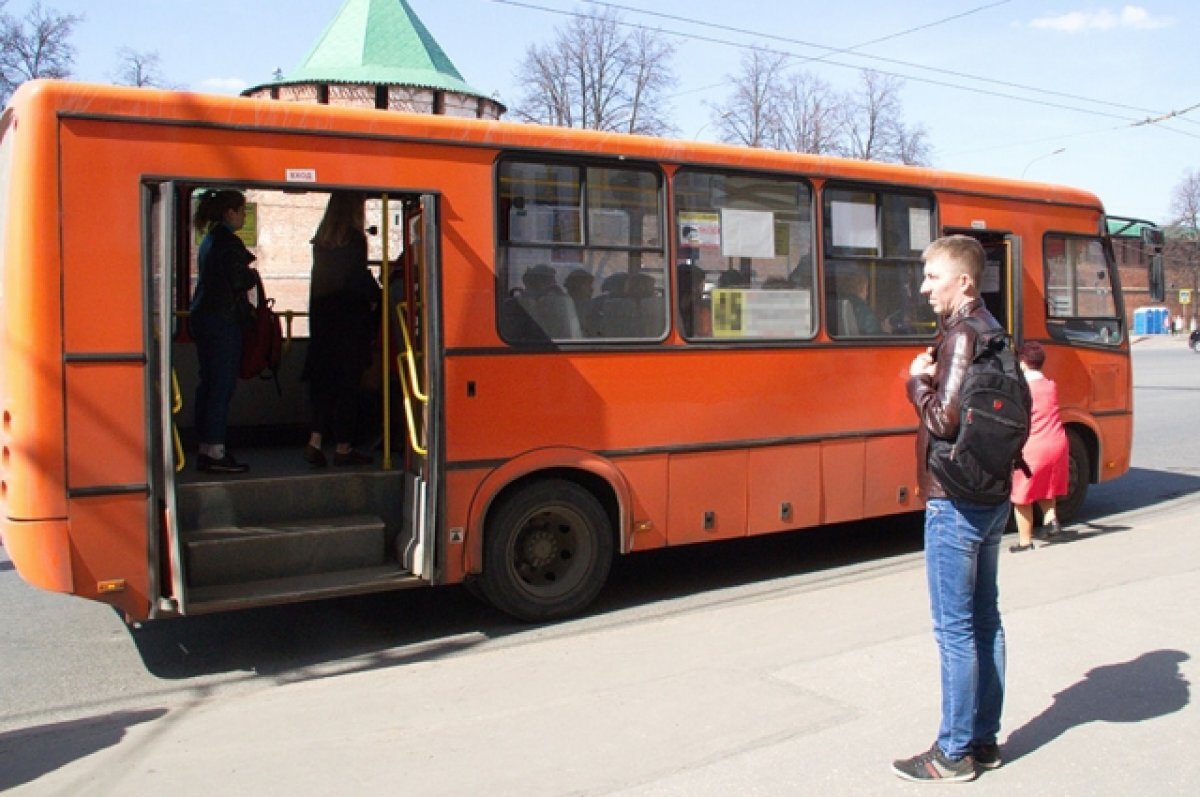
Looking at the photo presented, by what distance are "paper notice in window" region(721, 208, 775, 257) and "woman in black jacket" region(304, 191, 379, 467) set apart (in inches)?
90.5

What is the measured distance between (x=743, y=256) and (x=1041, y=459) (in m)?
2.97

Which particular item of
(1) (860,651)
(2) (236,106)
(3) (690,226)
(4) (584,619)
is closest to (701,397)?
(3) (690,226)

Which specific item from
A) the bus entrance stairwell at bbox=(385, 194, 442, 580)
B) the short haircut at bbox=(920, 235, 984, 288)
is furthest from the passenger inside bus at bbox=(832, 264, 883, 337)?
the short haircut at bbox=(920, 235, 984, 288)

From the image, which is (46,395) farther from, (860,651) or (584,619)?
(860,651)

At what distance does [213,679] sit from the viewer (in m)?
5.76

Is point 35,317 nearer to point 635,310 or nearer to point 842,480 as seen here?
point 635,310

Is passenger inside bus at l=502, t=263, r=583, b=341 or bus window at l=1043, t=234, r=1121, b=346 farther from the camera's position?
bus window at l=1043, t=234, r=1121, b=346

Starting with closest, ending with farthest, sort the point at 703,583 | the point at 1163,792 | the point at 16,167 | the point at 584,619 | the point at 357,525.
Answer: the point at 1163,792 < the point at 16,167 < the point at 357,525 < the point at 584,619 < the point at 703,583

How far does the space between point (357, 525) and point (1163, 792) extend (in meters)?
4.11

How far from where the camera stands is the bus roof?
530 cm

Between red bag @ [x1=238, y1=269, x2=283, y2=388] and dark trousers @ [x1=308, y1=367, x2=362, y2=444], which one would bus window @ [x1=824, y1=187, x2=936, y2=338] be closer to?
dark trousers @ [x1=308, y1=367, x2=362, y2=444]

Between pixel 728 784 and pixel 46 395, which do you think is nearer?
pixel 728 784

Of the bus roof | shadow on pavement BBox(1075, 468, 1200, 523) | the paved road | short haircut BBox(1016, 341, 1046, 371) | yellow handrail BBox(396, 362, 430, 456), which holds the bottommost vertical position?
the paved road

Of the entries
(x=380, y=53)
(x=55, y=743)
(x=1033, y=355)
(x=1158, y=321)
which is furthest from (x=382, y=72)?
(x=1158, y=321)
